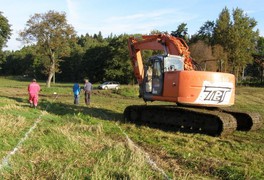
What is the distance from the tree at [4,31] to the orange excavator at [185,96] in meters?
50.5

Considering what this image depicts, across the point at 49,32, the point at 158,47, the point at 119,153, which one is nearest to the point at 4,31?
the point at 49,32

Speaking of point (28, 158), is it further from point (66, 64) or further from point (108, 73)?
point (66, 64)

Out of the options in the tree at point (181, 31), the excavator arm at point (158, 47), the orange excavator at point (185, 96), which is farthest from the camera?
the tree at point (181, 31)

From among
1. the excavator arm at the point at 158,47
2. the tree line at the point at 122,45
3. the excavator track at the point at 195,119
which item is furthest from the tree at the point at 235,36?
the excavator track at the point at 195,119

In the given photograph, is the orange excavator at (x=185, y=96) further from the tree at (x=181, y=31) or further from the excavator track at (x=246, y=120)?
the tree at (x=181, y=31)

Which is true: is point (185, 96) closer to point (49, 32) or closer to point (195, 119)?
point (195, 119)

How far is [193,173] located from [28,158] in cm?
357

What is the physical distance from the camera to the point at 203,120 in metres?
14.4

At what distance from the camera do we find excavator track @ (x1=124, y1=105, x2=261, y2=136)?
13.8 m

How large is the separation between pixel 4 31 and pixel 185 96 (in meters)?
55.1

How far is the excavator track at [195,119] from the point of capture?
1381 centimetres

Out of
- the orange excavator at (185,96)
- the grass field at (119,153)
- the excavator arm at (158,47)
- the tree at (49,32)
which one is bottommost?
the grass field at (119,153)

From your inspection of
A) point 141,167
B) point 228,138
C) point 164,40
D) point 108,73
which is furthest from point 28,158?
point 108,73

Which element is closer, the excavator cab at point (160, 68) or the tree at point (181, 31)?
the excavator cab at point (160, 68)
